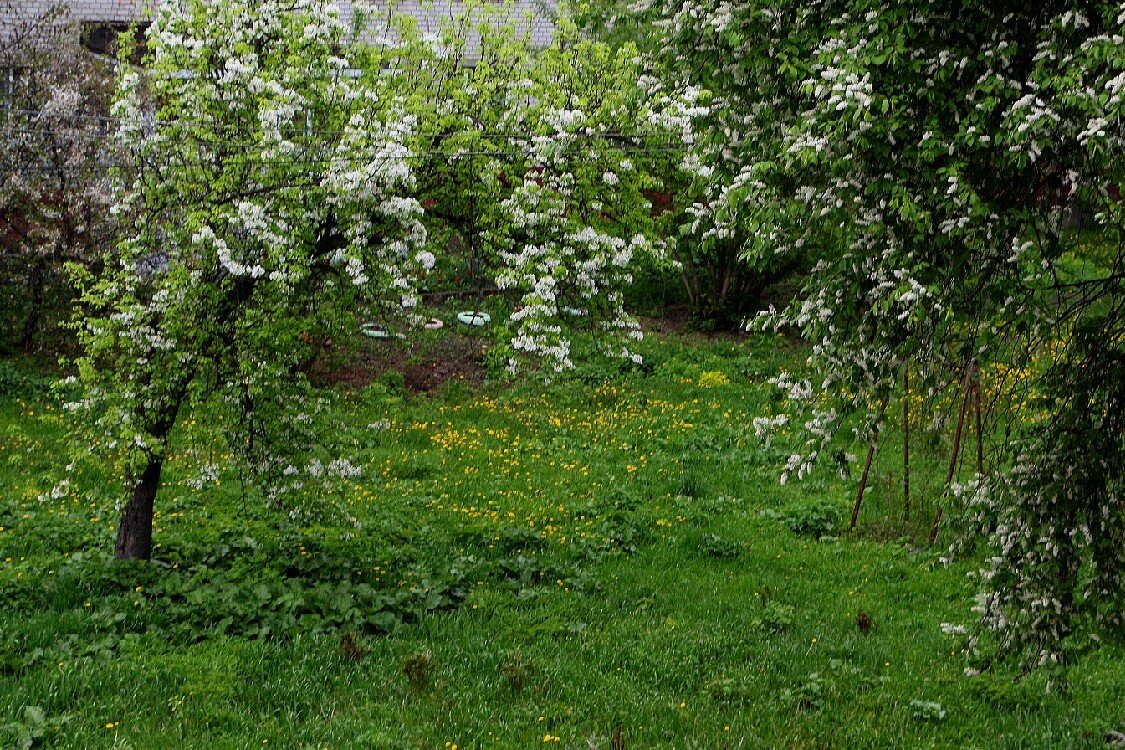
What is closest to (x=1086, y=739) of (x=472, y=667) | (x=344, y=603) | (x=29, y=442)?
(x=472, y=667)

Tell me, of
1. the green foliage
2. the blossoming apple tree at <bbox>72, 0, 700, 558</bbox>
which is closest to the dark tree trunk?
the blossoming apple tree at <bbox>72, 0, 700, 558</bbox>

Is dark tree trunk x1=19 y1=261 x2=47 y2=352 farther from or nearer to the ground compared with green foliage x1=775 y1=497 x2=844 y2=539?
farther from the ground

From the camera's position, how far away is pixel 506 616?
30.2 ft

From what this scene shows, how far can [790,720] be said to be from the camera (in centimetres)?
732

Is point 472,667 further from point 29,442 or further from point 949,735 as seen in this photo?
point 29,442

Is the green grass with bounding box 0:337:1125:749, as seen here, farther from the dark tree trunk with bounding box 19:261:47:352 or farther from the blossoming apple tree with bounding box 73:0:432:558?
the dark tree trunk with bounding box 19:261:47:352

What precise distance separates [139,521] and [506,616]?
3436mm

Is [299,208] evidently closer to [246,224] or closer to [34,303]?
[246,224]

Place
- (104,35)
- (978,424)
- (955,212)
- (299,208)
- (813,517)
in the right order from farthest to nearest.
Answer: (104,35) < (813,517) < (978,424) < (299,208) < (955,212)

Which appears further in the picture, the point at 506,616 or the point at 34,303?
the point at 34,303

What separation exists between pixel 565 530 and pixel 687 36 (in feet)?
22.2

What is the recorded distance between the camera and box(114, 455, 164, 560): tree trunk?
9.57 m

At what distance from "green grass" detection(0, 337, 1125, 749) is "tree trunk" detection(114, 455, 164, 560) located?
33 cm

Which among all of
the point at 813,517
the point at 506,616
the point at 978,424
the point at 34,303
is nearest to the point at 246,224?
the point at 506,616
